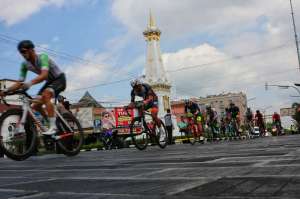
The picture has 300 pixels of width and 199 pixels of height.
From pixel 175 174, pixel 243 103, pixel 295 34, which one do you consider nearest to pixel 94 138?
pixel 295 34

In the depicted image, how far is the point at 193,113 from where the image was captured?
16500 millimetres

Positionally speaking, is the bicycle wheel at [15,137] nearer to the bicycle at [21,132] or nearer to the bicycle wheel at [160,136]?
the bicycle at [21,132]

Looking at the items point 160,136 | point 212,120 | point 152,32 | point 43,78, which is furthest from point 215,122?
point 152,32

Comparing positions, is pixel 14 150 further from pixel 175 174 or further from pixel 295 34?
pixel 295 34

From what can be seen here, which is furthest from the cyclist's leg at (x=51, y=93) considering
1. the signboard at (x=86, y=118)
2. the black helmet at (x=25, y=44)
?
the signboard at (x=86, y=118)

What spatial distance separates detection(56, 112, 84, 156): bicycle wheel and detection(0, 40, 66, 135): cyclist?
0.83 ft

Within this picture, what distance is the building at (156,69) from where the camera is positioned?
84312 mm

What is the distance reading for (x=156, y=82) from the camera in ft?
276

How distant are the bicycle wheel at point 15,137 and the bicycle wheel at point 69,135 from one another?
0.44m

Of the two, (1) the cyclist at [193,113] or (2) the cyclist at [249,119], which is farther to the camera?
(2) the cyclist at [249,119]

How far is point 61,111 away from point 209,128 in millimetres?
16948

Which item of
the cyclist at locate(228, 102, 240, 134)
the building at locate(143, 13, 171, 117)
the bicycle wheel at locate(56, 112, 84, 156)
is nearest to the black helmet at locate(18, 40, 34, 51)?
the bicycle wheel at locate(56, 112, 84, 156)

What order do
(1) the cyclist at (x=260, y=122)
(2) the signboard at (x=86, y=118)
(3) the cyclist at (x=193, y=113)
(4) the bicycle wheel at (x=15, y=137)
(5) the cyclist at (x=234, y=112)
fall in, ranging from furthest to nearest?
(2) the signboard at (x=86, y=118) → (1) the cyclist at (x=260, y=122) → (5) the cyclist at (x=234, y=112) → (3) the cyclist at (x=193, y=113) → (4) the bicycle wheel at (x=15, y=137)

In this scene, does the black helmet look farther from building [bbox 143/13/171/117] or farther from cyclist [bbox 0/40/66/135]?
building [bbox 143/13/171/117]
